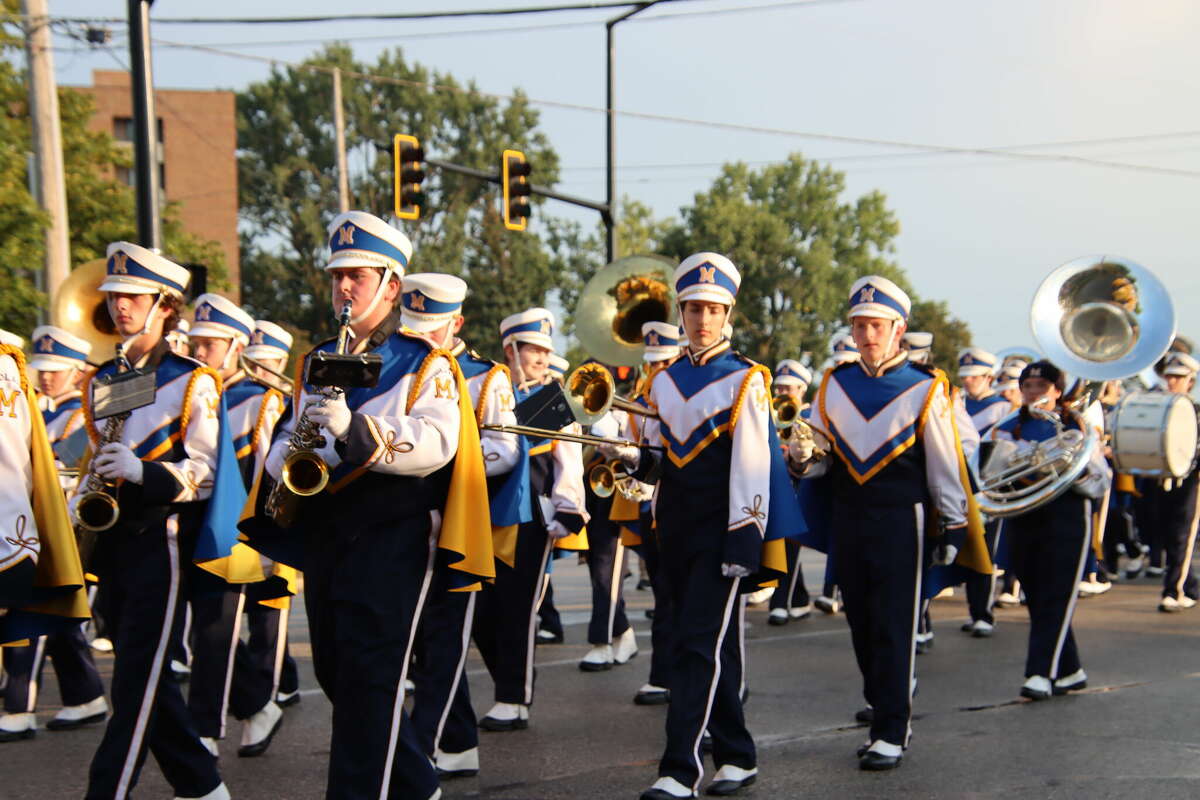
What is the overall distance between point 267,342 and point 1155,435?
7.22 meters

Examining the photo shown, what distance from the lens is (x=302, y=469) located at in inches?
172

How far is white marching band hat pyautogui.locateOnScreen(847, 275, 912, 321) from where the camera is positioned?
6.78m

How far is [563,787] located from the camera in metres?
6.20

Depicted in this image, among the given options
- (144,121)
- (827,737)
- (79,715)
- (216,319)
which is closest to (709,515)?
(827,737)

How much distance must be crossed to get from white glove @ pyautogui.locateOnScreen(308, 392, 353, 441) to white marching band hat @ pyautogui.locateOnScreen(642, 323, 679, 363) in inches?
190

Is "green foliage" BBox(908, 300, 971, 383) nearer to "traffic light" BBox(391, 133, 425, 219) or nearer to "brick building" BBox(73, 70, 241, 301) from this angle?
"brick building" BBox(73, 70, 241, 301)

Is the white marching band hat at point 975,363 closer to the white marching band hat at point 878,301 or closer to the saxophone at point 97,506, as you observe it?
the white marching band hat at point 878,301

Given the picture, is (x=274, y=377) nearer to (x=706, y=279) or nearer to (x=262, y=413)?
(x=262, y=413)

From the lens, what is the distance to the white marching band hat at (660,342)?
918cm

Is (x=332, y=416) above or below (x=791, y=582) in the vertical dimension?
above

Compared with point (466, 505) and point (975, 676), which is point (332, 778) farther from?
point (975, 676)

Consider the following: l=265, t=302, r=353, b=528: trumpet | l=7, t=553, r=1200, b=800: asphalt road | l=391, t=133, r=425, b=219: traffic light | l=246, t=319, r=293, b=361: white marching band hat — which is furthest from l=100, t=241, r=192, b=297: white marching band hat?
l=391, t=133, r=425, b=219: traffic light

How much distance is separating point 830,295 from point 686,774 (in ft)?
178

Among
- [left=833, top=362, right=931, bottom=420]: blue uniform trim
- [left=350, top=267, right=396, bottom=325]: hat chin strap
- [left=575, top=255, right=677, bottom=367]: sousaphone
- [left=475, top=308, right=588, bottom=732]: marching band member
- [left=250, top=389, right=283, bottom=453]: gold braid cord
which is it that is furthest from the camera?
[left=575, top=255, right=677, bottom=367]: sousaphone
